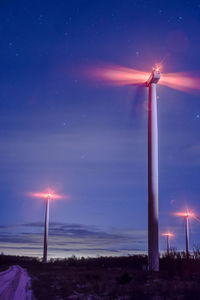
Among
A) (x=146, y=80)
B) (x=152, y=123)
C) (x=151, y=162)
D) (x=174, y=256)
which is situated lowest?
(x=174, y=256)

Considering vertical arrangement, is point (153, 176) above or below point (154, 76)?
below

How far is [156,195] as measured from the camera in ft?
91.8

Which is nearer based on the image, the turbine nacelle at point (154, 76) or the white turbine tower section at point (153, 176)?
the white turbine tower section at point (153, 176)

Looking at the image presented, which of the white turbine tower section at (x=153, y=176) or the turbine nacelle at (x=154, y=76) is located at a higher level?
the turbine nacelle at (x=154, y=76)

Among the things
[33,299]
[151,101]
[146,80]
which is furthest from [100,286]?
[146,80]

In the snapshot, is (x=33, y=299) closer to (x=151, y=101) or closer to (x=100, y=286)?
(x=100, y=286)

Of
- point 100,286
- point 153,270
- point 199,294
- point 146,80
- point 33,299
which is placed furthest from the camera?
point 146,80

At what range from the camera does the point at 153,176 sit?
28391 mm

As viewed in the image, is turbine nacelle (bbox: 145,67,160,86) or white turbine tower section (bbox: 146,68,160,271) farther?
turbine nacelle (bbox: 145,67,160,86)

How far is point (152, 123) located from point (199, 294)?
17188 millimetres

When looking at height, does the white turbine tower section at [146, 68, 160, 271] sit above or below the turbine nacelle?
below

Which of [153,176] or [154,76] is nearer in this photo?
[153,176]

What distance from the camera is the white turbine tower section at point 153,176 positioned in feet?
89.0

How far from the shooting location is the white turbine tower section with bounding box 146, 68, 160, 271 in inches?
1068
